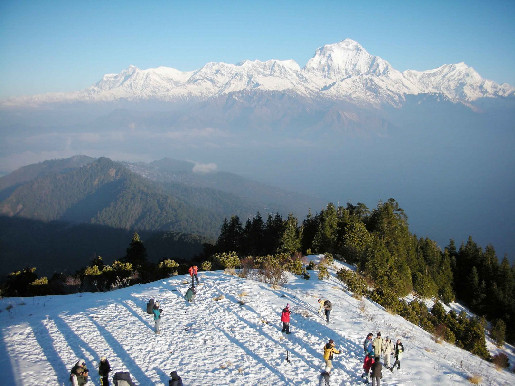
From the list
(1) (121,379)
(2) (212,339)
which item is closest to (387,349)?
(2) (212,339)

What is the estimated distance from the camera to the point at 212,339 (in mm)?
17969

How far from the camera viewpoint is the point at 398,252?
4359cm

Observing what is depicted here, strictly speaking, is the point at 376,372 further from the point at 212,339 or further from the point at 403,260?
the point at 403,260

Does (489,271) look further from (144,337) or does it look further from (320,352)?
(144,337)

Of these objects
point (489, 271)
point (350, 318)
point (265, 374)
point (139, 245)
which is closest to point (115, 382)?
point (265, 374)

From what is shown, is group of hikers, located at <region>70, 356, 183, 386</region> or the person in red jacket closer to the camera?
group of hikers, located at <region>70, 356, 183, 386</region>

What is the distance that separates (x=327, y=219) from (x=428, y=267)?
19.3 meters

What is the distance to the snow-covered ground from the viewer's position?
15352 mm

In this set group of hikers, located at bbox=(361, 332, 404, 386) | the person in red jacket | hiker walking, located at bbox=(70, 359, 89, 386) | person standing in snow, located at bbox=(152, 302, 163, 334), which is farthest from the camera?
the person in red jacket

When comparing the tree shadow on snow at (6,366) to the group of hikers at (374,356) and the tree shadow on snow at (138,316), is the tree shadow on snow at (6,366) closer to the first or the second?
the tree shadow on snow at (138,316)

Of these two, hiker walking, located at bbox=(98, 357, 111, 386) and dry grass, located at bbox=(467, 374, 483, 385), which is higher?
hiker walking, located at bbox=(98, 357, 111, 386)

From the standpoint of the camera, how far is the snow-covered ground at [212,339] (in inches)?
604

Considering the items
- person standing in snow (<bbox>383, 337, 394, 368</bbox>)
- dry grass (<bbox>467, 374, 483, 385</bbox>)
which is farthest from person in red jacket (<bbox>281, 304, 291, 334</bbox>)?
dry grass (<bbox>467, 374, 483, 385</bbox>)

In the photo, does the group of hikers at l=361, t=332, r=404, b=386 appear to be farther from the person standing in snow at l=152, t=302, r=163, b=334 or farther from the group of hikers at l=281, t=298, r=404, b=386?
the person standing in snow at l=152, t=302, r=163, b=334
